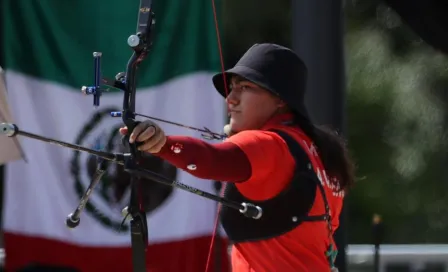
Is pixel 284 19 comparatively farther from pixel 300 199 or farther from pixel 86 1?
pixel 300 199

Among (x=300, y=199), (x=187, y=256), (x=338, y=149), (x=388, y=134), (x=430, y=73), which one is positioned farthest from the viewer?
(x=388, y=134)

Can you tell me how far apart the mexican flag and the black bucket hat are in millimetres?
1664

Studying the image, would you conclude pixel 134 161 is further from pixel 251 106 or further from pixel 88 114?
pixel 88 114

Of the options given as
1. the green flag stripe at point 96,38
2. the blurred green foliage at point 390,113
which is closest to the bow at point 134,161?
the green flag stripe at point 96,38

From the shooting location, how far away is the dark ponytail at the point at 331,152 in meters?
2.99

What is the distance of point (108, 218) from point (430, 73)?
20.7ft

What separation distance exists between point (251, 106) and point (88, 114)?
1988 millimetres

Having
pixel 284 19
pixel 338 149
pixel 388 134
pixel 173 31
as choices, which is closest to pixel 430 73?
pixel 388 134

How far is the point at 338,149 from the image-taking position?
305cm

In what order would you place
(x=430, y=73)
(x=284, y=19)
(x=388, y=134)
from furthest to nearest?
(x=388, y=134) < (x=430, y=73) < (x=284, y=19)

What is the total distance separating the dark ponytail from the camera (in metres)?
2.99

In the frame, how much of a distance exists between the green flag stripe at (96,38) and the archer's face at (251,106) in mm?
1769

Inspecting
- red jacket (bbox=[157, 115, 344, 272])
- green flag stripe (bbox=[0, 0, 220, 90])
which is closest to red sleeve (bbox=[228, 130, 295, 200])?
red jacket (bbox=[157, 115, 344, 272])

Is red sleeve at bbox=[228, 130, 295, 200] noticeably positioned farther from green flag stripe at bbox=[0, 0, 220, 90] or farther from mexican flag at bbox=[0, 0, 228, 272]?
green flag stripe at bbox=[0, 0, 220, 90]
